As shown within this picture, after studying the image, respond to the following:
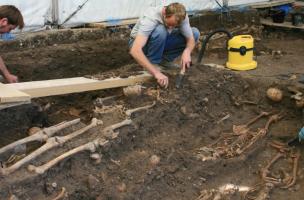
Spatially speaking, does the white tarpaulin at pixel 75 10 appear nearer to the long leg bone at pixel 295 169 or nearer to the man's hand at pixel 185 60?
the man's hand at pixel 185 60

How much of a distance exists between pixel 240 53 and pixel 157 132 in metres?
2.57

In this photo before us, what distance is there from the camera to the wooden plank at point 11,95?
4204 millimetres

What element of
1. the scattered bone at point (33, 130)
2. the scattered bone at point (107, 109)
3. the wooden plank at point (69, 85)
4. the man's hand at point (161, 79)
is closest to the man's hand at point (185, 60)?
the man's hand at point (161, 79)

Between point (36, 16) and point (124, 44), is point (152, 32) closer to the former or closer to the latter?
point (124, 44)

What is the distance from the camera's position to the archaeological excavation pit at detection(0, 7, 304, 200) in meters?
3.88

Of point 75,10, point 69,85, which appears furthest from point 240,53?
point 75,10

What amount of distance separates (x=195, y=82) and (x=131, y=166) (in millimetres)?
1764

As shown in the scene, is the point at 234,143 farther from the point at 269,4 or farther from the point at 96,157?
the point at 269,4

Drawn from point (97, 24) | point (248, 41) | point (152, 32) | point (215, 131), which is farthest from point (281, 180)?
point (97, 24)

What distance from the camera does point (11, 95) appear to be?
14.0ft

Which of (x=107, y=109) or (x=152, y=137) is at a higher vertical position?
(x=107, y=109)

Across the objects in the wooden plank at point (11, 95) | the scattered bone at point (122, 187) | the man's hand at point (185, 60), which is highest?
the man's hand at point (185, 60)

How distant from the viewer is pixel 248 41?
273 inches

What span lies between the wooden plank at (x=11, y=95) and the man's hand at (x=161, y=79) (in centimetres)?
158
